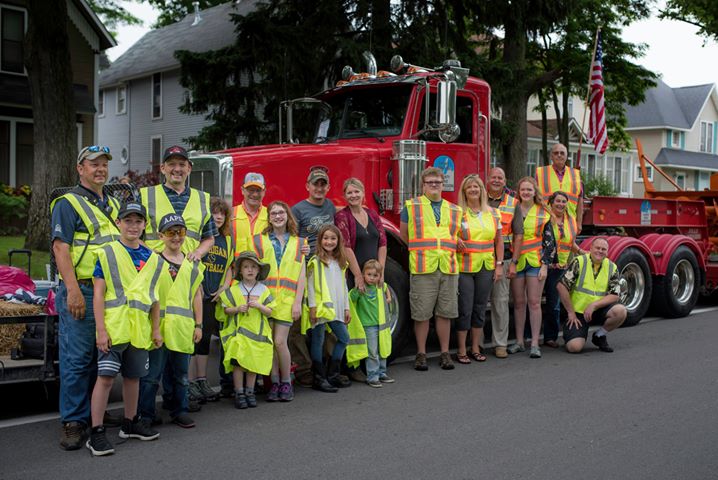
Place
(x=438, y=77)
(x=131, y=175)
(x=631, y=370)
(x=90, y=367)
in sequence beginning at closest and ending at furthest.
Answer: (x=90, y=367) → (x=631, y=370) → (x=438, y=77) → (x=131, y=175)

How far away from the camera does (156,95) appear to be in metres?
34.7

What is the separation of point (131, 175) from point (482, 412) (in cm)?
1887

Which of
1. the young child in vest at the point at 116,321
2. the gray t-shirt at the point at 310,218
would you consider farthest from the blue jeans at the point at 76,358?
the gray t-shirt at the point at 310,218

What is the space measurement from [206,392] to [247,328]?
2.12 ft

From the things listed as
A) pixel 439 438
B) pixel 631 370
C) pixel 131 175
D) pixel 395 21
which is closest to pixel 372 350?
pixel 439 438

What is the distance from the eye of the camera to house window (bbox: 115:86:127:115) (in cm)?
3657

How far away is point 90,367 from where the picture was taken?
17.4 ft

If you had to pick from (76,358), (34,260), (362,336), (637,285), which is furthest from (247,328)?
(34,260)

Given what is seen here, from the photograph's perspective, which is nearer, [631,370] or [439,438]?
[439,438]

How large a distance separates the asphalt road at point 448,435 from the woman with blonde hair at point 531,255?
3.36 ft

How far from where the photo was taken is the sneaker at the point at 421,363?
770 centimetres

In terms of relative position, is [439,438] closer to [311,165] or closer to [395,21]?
[311,165]

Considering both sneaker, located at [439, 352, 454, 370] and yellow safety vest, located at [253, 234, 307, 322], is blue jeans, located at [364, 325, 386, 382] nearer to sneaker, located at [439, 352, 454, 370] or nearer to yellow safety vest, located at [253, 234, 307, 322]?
sneaker, located at [439, 352, 454, 370]

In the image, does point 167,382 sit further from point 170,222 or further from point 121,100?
point 121,100
